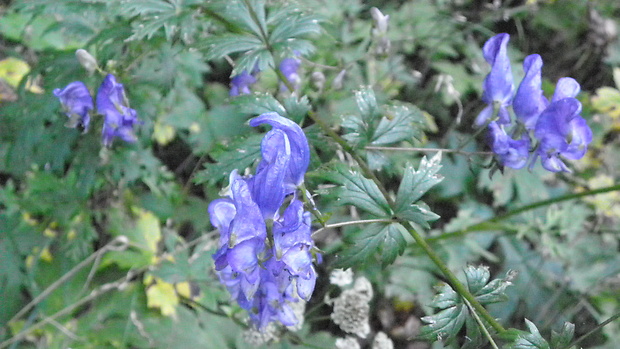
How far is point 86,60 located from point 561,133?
126 centimetres

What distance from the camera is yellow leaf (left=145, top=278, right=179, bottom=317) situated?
2.14 metres

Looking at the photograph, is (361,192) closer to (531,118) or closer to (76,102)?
(531,118)

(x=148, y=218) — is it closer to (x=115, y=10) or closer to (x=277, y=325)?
(x=277, y=325)

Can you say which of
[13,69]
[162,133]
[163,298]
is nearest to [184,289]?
[163,298]

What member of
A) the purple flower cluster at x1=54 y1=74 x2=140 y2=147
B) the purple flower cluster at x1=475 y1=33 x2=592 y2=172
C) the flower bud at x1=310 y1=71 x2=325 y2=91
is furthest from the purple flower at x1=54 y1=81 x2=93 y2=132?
the purple flower cluster at x1=475 y1=33 x2=592 y2=172

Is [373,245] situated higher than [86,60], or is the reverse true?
[86,60]

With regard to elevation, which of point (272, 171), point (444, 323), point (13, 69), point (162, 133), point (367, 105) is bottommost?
point (162, 133)

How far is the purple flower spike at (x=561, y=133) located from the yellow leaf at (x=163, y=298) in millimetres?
1473

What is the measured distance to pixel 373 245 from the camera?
1.15 meters

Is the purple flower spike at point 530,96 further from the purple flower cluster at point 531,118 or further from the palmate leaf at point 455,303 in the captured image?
the palmate leaf at point 455,303

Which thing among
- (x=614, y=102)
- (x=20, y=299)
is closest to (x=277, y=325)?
(x=20, y=299)

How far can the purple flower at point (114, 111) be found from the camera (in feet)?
4.88

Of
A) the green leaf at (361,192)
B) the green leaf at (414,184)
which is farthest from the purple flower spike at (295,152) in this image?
the green leaf at (414,184)

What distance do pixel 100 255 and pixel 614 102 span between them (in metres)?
2.35
